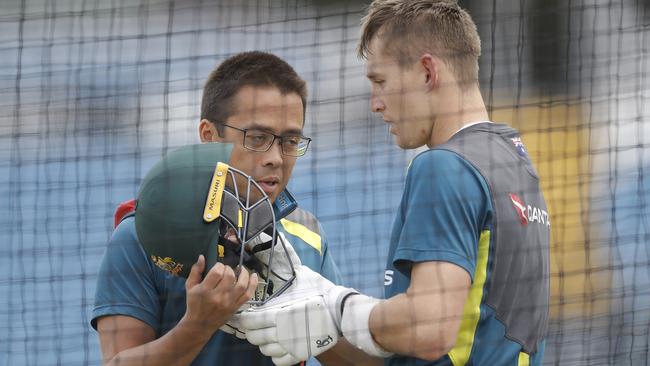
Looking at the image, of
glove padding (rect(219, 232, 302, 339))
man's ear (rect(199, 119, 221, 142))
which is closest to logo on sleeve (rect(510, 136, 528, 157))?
glove padding (rect(219, 232, 302, 339))

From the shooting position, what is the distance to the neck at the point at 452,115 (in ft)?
8.27

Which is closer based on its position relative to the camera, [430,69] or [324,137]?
[430,69]

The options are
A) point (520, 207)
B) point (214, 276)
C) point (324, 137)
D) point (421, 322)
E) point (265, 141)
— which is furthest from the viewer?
point (324, 137)

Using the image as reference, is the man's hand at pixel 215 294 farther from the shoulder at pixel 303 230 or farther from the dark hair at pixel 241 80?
the dark hair at pixel 241 80

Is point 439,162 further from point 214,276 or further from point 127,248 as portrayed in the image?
point 127,248

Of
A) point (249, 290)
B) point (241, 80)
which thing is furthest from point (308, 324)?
point (241, 80)

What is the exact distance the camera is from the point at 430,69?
8.31ft

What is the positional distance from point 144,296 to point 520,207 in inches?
37.9

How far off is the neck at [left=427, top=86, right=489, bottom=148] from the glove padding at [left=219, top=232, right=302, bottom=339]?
449mm

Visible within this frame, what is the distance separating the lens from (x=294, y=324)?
239 cm

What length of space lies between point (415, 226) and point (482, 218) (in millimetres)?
163

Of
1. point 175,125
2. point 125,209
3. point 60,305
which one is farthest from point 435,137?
point 175,125

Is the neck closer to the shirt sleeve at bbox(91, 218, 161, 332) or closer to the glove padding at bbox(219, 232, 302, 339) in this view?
the glove padding at bbox(219, 232, 302, 339)

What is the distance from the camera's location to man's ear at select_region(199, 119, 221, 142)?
2.91 meters
